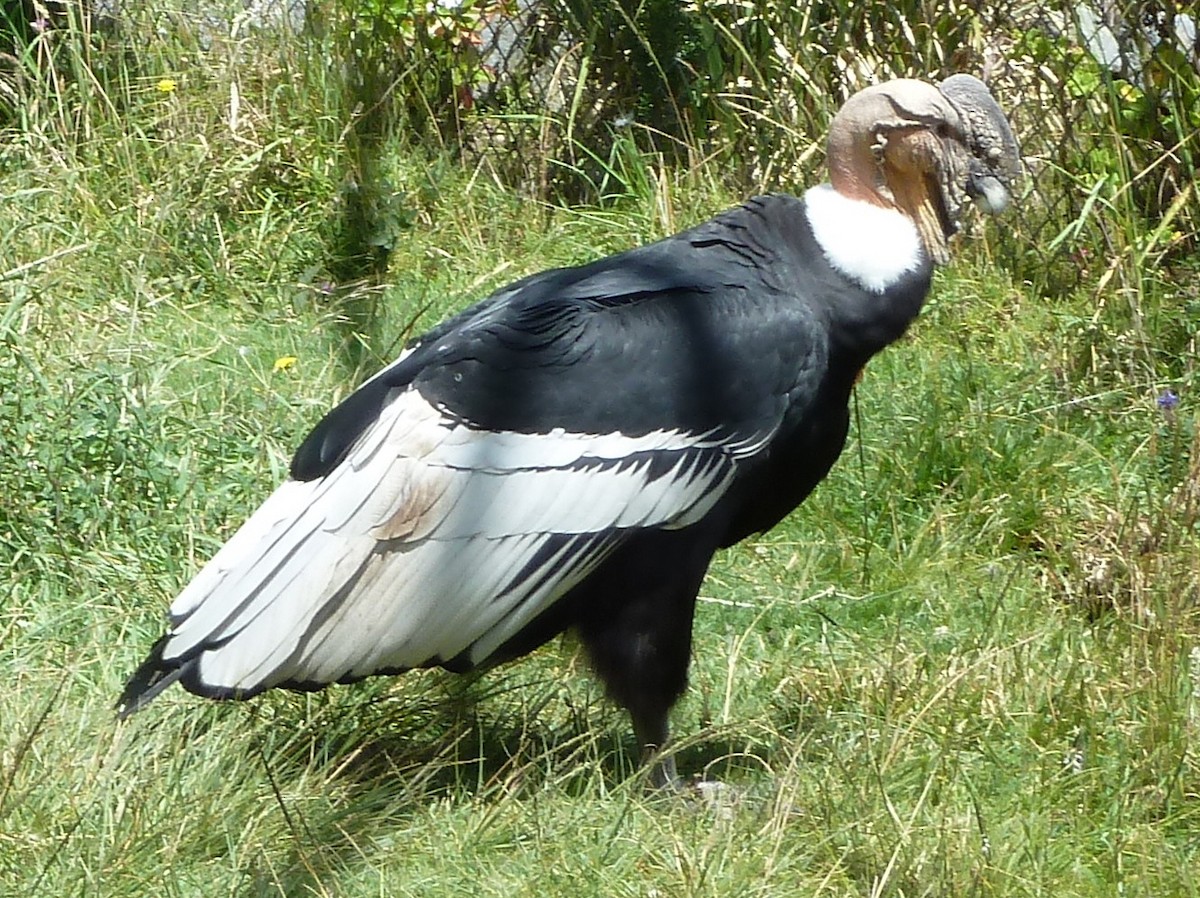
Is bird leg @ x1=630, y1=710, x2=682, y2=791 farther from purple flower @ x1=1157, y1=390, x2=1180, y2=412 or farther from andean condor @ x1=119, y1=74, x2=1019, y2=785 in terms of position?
purple flower @ x1=1157, y1=390, x2=1180, y2=412

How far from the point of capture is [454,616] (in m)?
2.85

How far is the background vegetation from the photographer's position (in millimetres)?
2818

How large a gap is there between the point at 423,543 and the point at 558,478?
0.24 meters

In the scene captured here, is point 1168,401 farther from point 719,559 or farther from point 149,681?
point 149,681

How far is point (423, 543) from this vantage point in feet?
9.32

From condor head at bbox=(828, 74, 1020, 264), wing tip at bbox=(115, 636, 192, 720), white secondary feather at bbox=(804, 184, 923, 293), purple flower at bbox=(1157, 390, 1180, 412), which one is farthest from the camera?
purple flower at bbox=(1157, 390, 1180, 412)

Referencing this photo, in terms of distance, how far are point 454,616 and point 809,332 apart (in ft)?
2.49

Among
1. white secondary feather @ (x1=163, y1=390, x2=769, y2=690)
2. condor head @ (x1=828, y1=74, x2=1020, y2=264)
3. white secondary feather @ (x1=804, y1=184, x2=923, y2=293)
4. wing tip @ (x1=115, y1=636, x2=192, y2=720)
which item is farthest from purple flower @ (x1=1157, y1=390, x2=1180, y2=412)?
wing tip @ (x1=115, y1=636, x2=192, y2=720)

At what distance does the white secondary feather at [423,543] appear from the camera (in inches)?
110

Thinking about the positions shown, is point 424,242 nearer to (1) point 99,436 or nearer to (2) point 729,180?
(2) point 729,180

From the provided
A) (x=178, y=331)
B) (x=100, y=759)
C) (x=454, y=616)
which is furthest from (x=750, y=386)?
(x=178, y=331)

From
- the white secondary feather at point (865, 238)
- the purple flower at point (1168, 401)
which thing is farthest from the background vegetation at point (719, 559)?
the white secondary feather at point (865, 238)

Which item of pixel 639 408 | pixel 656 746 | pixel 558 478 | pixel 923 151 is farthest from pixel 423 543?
pixel 923 151

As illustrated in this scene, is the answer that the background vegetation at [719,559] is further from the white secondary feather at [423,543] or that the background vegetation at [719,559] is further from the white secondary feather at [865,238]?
the white secondary feather at [865,238]
